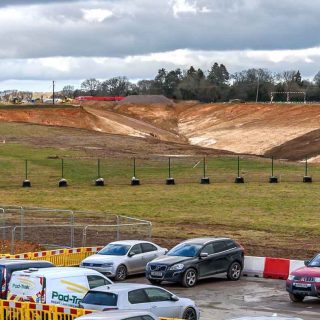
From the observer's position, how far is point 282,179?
7075cm

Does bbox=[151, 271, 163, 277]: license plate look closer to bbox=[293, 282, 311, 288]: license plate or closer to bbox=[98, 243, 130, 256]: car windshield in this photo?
bbox=[98, 243, 130, 256]: car windshield

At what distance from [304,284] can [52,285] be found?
744 centimetres

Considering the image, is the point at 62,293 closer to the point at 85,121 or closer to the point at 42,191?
the point at 42,191

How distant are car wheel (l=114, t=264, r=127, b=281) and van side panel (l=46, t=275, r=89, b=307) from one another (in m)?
8.63

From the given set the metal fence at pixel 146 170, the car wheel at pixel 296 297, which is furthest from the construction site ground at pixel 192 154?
the car wheel at pixel 296 297

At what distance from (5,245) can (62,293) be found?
53.2ft

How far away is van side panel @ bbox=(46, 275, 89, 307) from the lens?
21.7 meters

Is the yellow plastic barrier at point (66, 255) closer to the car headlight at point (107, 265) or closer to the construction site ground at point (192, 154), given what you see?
the car headlight at point (107, 265)

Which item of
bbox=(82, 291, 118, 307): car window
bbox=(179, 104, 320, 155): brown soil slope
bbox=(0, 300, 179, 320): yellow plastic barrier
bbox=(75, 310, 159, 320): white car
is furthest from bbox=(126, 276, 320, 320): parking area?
bbox=(179, 104, 320, 155): brown soil slope

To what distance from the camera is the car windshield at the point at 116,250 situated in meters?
31.4

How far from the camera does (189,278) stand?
2923cm

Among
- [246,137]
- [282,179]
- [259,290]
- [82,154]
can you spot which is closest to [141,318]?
[259,290]

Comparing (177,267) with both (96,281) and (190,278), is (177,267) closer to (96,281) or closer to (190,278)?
(190,278)

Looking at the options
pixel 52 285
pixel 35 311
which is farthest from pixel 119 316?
pixel 52 285
